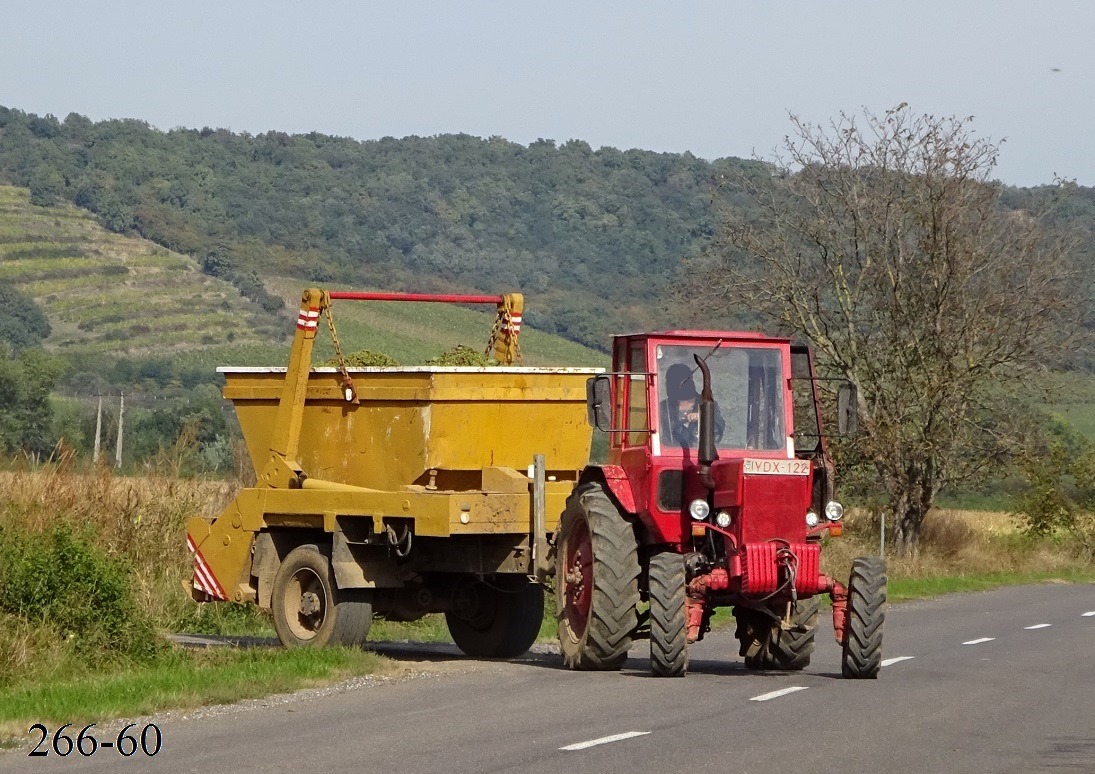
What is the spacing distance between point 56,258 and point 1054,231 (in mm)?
81819

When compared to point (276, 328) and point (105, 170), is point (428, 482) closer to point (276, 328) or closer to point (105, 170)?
point (276, 328)

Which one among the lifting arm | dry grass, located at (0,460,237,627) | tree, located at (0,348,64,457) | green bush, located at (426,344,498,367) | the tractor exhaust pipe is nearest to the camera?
the tractor exhaust pipe

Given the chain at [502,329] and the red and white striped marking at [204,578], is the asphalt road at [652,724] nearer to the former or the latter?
the red and white striped marking at [204,578]

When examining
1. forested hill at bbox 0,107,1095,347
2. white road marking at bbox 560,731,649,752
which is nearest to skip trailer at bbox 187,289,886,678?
white road marking at bbox 560,731,649,752

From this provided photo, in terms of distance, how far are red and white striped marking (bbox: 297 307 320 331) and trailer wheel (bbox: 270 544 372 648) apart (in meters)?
2.09

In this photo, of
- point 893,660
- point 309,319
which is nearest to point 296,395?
point 309,319

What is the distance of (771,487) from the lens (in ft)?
48.4

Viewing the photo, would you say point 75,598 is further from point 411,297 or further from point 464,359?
point 464,359

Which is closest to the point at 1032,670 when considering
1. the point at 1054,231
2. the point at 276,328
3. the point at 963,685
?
the point at 963,685

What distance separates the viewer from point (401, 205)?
482 feet

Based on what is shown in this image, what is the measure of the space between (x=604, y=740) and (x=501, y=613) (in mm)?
6898

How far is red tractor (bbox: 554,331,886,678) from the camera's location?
14.6 m

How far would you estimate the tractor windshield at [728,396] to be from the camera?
50.7 ft

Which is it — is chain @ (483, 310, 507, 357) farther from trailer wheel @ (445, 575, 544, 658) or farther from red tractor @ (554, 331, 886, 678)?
red tractor @ (554, 331, 886, 678)
